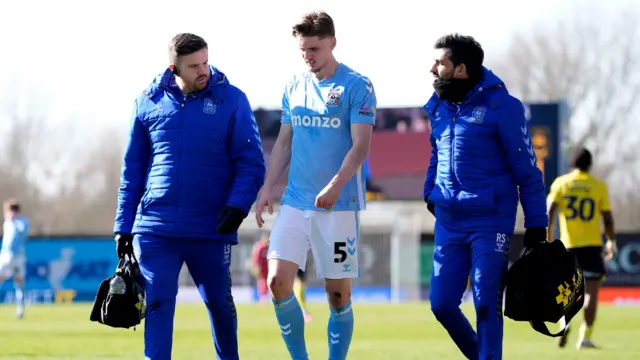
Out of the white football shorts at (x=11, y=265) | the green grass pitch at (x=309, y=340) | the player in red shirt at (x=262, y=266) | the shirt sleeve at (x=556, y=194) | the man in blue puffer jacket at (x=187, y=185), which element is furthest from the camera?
the player in red shirt at (x=262, y=266)

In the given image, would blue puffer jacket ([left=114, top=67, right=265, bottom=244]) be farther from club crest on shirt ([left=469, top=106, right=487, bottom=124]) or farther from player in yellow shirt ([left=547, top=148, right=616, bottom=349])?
player in yellow shirt ([left=547, top=148, right=616, bottom=349])

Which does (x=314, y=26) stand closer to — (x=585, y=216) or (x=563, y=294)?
(x=563, y=294)

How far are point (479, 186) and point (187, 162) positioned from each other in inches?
72.2

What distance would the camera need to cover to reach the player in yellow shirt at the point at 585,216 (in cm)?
1486

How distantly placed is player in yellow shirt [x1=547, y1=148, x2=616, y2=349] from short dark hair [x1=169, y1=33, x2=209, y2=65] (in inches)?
290

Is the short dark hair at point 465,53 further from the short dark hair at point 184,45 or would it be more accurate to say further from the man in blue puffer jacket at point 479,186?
the short dark hair at point 184,45

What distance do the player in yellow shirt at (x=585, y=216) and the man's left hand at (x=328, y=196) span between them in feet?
22.3

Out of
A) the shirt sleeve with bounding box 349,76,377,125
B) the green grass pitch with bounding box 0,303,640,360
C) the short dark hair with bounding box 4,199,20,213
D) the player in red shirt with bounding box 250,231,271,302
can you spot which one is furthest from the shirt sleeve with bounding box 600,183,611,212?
the player in red shirt with bounding box 250,231,271,302

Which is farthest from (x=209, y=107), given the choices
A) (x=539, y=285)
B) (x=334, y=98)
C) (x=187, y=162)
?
(x=539, y=285)

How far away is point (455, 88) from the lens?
847 cm

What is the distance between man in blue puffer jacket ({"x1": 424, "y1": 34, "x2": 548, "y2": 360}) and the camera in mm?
8375

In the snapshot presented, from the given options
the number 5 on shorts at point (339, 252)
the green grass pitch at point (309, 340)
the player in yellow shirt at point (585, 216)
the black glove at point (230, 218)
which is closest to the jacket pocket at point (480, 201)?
the number 5 on shorts at point (339, 252)

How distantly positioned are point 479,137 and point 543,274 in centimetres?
96

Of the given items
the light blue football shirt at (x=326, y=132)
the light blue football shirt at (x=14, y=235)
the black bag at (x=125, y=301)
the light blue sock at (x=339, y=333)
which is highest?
the light blue football shirt at (x=326, y=132)
